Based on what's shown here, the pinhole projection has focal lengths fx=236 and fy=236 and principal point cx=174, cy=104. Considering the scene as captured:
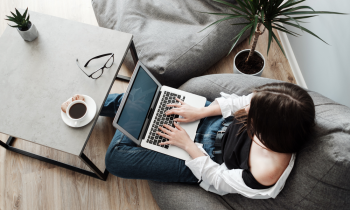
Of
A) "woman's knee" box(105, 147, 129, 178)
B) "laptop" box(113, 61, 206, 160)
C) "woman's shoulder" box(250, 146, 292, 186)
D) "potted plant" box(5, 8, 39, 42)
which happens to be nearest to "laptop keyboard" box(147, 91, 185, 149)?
"laptop" box(113, 61, 206, 160)

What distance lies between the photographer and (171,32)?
5.70 ft

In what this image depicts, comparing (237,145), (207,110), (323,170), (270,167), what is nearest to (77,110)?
(207,110)

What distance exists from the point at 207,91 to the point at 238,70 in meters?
0.33

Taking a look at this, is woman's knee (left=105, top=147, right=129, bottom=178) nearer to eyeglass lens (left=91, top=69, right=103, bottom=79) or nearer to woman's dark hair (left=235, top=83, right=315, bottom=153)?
eyeglass lens (left=91, top=69, right=103, bottom=79)

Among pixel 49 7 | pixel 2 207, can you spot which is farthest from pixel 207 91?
pixel 49 7

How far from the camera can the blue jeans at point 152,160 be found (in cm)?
125

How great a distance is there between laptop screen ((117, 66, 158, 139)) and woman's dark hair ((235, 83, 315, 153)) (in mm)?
592

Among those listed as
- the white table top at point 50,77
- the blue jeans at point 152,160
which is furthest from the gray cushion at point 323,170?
the white table top at point 50,77

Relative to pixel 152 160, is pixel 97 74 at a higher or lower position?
higher

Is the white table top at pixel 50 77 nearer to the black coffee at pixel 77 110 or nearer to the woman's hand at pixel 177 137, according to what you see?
the black coffee at pixel 77 110

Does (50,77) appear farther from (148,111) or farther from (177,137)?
(177,137)

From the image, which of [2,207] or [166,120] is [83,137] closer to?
[166,120]

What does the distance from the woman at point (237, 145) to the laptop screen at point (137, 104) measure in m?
0.13

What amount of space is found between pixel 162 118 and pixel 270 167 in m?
0.63
